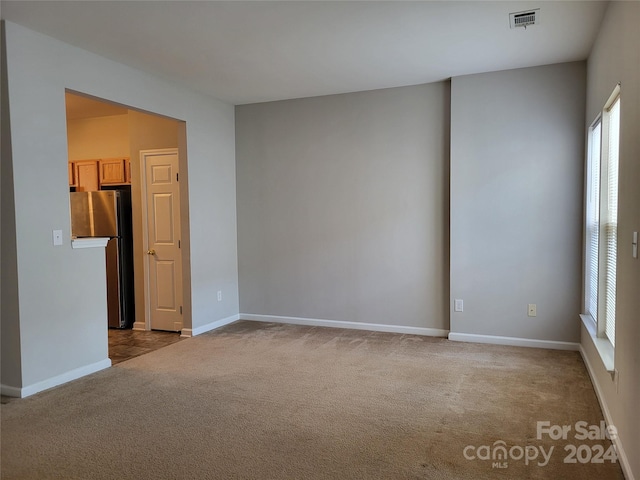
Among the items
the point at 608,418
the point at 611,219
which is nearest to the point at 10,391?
the point at 608,418

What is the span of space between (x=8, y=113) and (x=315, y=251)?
3.21 meters

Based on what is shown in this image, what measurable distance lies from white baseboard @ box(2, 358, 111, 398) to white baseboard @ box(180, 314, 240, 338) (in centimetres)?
109

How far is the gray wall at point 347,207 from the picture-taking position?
4.86 m

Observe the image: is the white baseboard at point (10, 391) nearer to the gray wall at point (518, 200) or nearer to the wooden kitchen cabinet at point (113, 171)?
the wooden kitchen cabinet at point (113, 171)

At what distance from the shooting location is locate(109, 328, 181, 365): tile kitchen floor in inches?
175

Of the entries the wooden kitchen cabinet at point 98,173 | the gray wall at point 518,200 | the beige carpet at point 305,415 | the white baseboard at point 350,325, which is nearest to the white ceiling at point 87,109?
the wooden kitchen cabinet at point 98,173

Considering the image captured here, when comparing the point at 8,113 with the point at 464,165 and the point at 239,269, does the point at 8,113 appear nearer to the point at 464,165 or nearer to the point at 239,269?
the point at 239,269

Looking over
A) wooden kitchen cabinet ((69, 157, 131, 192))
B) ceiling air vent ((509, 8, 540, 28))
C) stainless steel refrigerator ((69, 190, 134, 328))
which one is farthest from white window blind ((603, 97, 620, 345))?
wooden kitchen cabinet ((69, 157, 131, 192))

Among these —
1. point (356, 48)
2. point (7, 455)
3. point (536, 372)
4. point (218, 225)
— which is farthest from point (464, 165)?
point (7, 455)

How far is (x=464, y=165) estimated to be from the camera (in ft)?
15.0

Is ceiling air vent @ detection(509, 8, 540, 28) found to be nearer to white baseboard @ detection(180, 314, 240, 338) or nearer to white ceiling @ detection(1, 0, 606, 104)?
white ceiling @ detection(1, 0, 606, 104)

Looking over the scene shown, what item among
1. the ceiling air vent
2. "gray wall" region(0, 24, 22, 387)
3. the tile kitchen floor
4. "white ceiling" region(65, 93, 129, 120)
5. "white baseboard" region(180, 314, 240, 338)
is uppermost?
"white ceiling" region(65, 93, 129, 120)

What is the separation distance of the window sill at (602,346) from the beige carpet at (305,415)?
1.16ft

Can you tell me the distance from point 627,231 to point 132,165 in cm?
495
